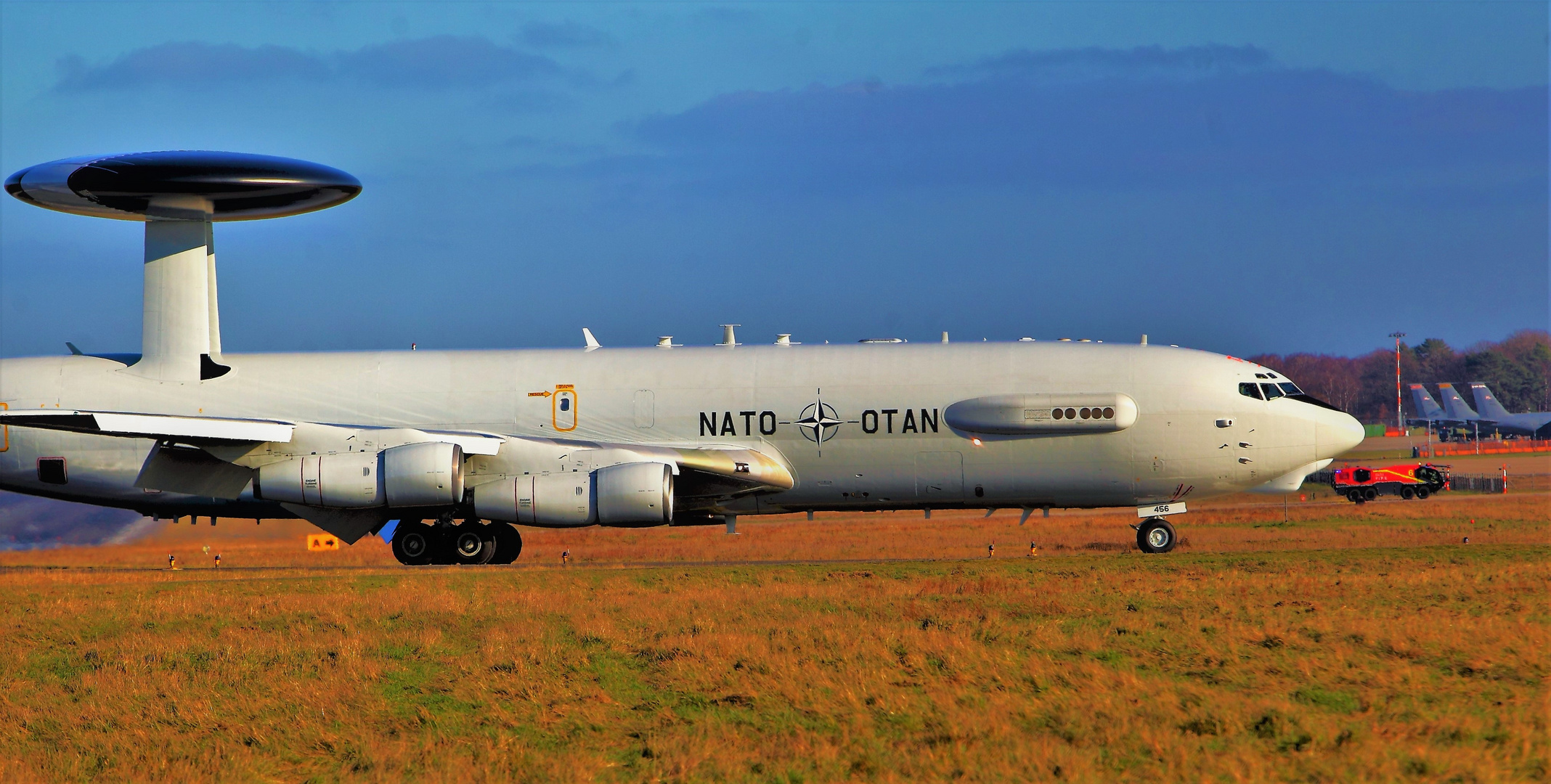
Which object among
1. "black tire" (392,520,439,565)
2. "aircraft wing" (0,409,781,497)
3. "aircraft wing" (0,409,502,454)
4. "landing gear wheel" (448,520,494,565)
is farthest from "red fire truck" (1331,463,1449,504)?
"aircraft wing" (0,409,502,454)

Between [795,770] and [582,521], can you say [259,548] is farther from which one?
[795,770]

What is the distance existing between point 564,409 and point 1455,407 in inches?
4667

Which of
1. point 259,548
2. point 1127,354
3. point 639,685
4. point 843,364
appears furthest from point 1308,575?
point 259,548

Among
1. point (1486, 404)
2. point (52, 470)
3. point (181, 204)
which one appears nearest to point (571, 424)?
point (181, 204)

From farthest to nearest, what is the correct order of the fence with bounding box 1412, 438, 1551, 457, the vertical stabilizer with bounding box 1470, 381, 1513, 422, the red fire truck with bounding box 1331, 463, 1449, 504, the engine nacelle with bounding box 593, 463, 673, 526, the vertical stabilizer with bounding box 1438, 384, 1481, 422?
1. the vertical stabilizer with bounding box 1470, 381, 1513, 422
2. the vertical stabilizer with bounding box 1438, 384, 1481, 422
3. the fence with bounding box 1412, 438, 1551, 457
4. the red fire truck with bounding box 1331, 463, 1449, 504
5. the engine nacelle with bounding box 593, 463, 673, 526

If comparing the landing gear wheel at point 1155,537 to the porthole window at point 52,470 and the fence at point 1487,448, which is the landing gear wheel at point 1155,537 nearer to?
the porthole window at point 52,470

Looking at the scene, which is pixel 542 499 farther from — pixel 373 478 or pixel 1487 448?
pixel 1487 448

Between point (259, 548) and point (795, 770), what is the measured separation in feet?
133

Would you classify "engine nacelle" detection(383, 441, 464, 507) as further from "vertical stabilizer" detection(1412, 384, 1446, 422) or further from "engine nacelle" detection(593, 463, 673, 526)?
"vertical stabilizer" detection(1412, 384, 1446, 422)

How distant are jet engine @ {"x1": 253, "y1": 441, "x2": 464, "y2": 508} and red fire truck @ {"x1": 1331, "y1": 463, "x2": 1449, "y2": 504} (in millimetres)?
49452

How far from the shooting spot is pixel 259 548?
4719 cm

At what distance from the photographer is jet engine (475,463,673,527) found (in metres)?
27.8

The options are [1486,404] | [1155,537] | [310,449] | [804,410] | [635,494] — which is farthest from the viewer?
[1486,404]

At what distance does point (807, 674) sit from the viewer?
14.4 metres
